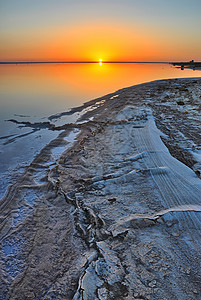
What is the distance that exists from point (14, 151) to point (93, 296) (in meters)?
4.72

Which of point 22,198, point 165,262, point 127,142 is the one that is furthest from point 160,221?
point 127,142

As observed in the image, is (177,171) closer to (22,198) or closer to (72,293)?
(72,293)

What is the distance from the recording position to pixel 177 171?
366cm

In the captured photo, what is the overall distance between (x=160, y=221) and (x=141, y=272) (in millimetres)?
765

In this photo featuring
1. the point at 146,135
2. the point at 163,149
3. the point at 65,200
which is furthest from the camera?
the point at 146,135

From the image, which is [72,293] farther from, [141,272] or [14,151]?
[14,151]

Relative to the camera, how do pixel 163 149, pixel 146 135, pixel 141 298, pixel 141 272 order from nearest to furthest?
pixel 141 298 < pixel 141 272 < pixel 163 149 < pixel 146 135

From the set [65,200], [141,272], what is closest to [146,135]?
[65,200]

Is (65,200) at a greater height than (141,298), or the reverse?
(141,298)

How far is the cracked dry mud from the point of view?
1870mm

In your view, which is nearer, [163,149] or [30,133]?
[163,149]

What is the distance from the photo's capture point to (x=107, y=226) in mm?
2561

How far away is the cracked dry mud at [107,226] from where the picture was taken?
1870mm

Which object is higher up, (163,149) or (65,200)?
(163,149)
